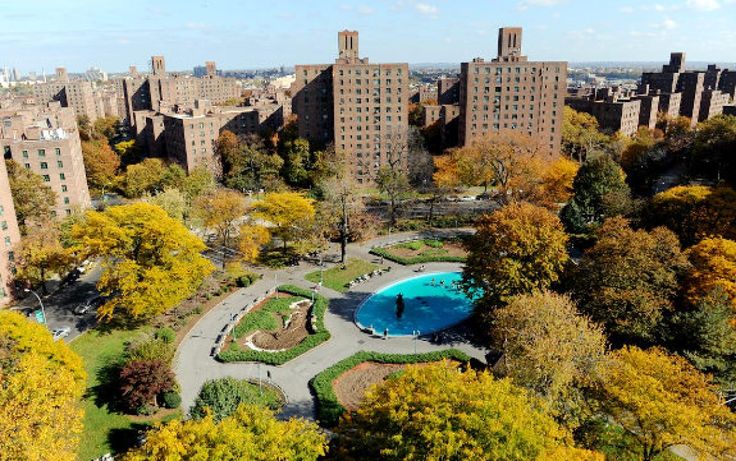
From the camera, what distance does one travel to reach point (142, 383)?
1378 inches

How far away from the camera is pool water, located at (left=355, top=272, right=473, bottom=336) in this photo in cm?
4850

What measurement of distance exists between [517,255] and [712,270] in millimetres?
14065

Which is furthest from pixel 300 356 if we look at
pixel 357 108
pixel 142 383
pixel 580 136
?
pixel 580 136

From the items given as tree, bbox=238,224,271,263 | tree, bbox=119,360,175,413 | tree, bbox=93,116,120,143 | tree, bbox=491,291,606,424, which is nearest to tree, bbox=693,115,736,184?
tree, bbox=491,291,606,424

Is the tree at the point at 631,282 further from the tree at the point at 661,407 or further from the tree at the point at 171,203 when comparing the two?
the tree at the point at 171,203

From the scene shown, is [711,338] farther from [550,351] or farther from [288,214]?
[288,214]

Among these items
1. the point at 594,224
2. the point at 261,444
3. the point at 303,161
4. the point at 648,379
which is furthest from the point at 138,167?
the point at 648,379

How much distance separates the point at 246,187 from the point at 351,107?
1002 inches

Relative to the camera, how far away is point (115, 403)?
36.3 m

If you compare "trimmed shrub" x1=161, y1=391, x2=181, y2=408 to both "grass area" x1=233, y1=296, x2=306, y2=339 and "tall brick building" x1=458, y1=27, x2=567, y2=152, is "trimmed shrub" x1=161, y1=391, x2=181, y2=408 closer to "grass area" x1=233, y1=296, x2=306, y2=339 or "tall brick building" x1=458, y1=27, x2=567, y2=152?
"grass area" x1=233, y1=296, x2=306, y2=339

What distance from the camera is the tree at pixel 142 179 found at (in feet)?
299

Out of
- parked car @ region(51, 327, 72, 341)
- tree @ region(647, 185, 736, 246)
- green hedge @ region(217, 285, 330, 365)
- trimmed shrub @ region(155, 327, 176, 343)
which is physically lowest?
green hedge @ region(217, 285, 330, 365)

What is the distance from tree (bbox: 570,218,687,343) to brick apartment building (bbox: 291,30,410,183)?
202 ft

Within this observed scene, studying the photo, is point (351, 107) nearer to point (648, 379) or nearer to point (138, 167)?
point (138, 167)
